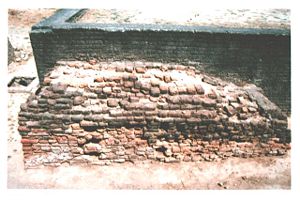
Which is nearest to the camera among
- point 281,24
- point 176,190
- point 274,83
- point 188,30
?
point 176,190

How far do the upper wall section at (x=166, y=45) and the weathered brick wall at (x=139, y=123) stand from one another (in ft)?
1.81

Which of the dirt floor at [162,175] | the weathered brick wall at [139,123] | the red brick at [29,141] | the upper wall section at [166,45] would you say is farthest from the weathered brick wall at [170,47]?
the dirt floor at [162,175]

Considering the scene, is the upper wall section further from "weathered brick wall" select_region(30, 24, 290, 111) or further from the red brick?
the red brick

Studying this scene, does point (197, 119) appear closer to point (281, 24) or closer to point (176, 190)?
point (176, 190)

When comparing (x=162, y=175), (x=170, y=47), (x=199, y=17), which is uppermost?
(x=199, y=17)

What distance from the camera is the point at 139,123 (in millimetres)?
4410

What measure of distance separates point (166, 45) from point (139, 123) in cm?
146

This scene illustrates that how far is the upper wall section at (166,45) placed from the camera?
498cm

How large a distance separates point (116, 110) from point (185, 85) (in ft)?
3.61

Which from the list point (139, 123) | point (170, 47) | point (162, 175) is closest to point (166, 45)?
point (170, 47)

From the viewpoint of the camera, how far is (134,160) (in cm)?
454

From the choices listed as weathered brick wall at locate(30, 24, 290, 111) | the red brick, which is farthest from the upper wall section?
the red brick

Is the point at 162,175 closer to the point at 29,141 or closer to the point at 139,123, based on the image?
the point at 139,123
